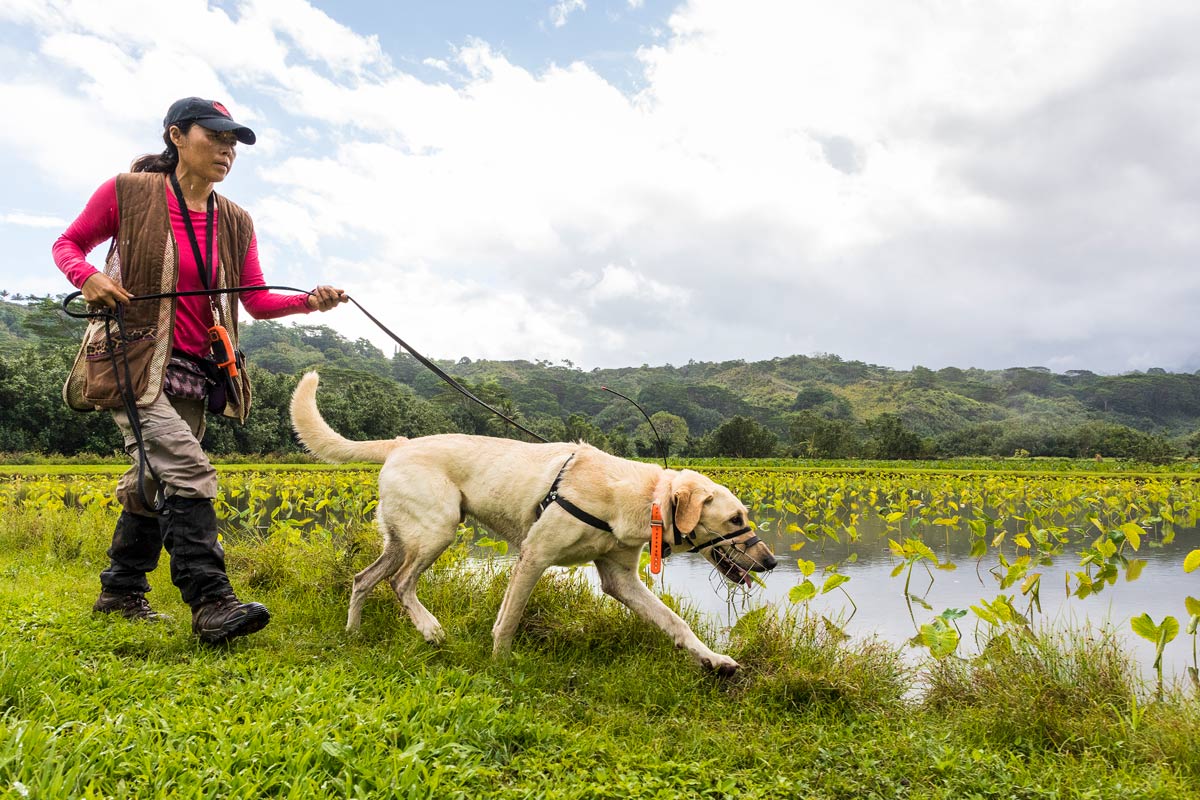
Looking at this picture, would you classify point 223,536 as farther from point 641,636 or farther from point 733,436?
point 733,436

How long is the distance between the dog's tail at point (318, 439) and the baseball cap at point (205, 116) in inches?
59.4

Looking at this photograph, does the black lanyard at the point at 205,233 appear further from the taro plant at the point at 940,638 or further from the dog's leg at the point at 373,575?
the taro plant at the point at 940,638

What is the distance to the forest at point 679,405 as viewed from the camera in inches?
1284

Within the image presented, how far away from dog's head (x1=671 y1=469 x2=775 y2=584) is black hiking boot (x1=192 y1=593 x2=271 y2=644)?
230 centimetres

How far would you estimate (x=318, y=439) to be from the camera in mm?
4465

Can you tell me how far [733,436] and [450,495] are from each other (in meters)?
41.6

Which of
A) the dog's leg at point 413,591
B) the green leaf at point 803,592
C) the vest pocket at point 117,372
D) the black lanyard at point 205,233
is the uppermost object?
the black lanyard at point 205,233

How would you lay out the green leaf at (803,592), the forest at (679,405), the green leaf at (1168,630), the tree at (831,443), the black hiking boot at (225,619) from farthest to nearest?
the tree at (831,443) < the forest at (679,405) < the green leaf at (803,592) < the black hiking boot at (225,619) < the green leaf at (1168,630)

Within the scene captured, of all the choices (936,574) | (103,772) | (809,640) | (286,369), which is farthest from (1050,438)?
(286,369)

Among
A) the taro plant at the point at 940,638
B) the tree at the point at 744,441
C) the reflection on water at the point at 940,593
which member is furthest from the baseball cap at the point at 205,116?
the tree at the point at 744,441

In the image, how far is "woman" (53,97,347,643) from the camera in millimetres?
3502

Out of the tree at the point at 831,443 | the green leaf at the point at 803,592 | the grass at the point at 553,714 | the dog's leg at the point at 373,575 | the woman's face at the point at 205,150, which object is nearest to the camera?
the grass at the point at 553,714

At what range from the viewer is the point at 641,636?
4.34 m

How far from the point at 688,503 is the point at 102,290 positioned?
3.30m
